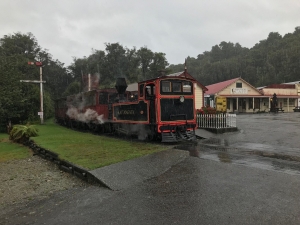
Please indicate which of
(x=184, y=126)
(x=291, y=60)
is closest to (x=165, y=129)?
(x=184, y=126)

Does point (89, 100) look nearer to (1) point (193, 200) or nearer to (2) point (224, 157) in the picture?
(2) point (224, 157)

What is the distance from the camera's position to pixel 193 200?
4859 millimetres

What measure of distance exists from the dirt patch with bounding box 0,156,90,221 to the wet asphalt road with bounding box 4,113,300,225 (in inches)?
17.4

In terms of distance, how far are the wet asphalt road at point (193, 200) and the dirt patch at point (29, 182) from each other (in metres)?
0.44

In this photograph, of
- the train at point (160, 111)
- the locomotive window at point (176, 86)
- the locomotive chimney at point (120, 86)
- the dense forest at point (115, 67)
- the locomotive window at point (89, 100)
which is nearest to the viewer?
the train at point (160, 111)

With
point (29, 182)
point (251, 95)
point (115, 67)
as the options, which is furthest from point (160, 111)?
point (115, 67)

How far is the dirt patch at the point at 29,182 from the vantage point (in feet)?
19.3

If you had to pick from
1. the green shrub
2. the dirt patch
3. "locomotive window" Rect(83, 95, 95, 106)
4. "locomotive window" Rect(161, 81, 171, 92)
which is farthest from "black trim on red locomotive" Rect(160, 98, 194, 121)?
the green shrub

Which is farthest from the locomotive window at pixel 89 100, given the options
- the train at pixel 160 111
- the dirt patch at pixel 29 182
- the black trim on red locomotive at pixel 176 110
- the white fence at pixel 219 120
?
the dirt patch at pixel 29 182

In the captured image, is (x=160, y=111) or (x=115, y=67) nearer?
(x=160, y=111)

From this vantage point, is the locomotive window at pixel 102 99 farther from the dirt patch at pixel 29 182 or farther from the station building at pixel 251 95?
the station building at pixel 251 95

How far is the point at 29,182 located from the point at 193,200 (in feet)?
14.9

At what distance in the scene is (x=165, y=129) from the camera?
1125 centimetres

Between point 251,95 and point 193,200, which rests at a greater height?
point 251,95
